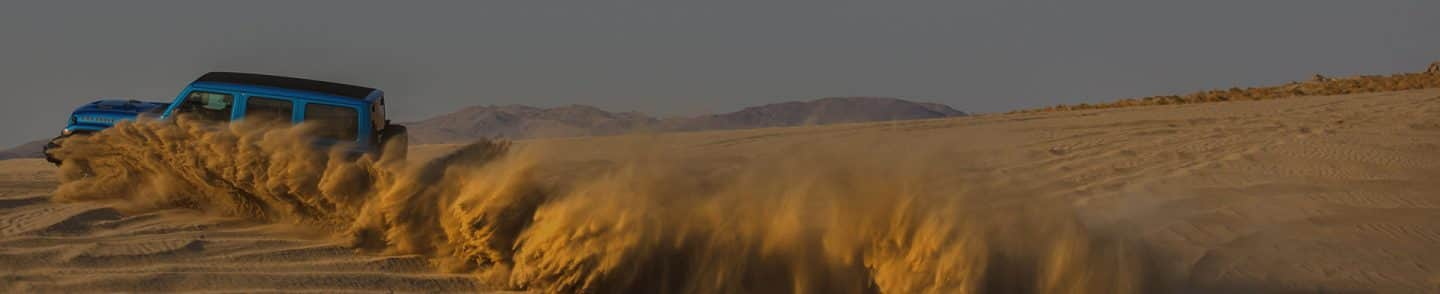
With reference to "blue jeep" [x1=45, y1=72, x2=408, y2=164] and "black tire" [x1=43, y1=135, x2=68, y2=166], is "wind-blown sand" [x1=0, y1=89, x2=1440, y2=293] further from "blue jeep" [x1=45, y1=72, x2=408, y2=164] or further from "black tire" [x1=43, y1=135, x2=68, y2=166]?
"blue jeep" [x1=45, y1=72, x2=408, y2=164]

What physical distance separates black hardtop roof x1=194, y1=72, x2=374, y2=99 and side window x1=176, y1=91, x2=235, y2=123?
0.50ft

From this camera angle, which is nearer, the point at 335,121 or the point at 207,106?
the point at 207,106

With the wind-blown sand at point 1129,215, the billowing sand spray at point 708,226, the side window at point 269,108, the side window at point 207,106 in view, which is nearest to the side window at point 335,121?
the side window at point 269,108

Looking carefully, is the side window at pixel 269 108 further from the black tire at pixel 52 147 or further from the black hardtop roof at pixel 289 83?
the black tire at pixel 52 147

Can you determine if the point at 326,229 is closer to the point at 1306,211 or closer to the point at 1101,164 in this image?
the point at 1306,211

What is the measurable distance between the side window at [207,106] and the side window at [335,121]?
0.55 meters

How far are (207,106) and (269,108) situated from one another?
1.37 ft

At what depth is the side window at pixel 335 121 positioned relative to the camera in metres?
9.27

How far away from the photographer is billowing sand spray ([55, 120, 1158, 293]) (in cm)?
561

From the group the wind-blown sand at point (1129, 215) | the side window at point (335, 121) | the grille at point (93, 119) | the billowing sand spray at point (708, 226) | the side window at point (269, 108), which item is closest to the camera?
the billowing sand spray at point (708, 226)

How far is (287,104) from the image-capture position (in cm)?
918

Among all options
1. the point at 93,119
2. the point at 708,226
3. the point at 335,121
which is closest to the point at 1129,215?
the point at 708,226

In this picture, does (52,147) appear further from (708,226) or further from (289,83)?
(708,226)

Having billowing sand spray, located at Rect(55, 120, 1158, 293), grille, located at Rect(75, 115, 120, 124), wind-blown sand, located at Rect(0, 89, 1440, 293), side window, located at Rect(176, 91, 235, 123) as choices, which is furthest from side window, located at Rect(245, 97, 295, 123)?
billowing sand spray, located at Rect(55, 120, 1158, 293)
